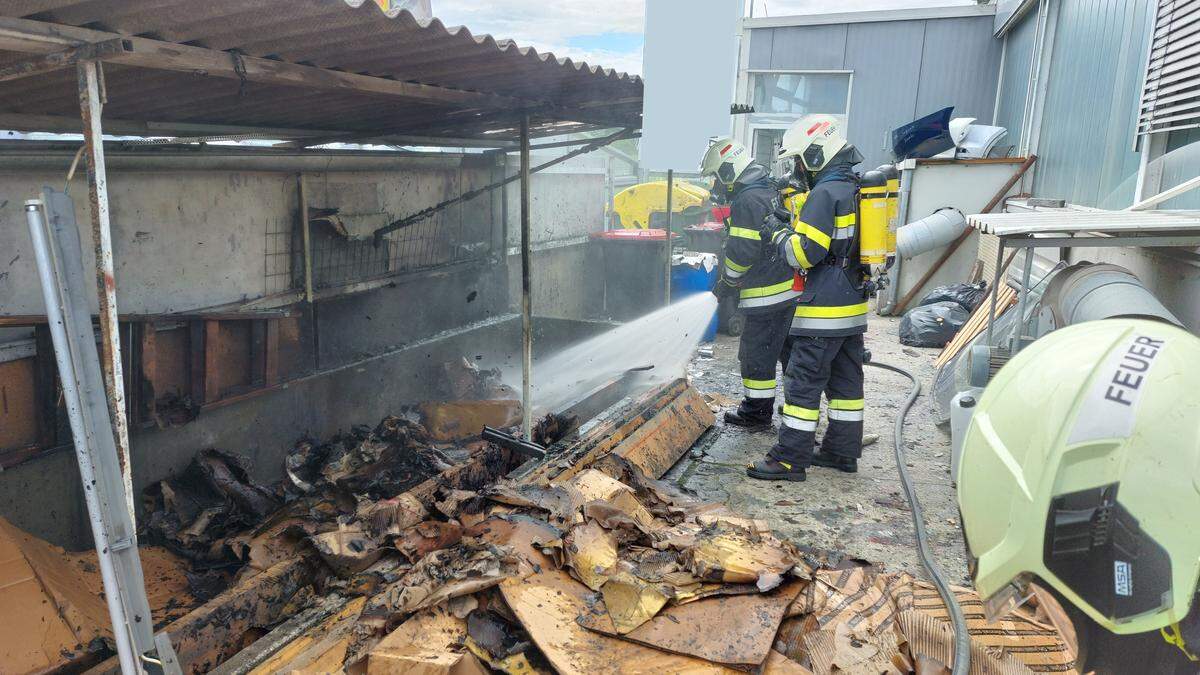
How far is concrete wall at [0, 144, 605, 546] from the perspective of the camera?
13.1 feet

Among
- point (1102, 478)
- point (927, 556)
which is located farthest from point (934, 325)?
point (1102, 478)

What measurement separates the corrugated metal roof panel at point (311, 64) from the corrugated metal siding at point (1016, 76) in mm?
8131

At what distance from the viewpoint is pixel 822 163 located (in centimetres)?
467

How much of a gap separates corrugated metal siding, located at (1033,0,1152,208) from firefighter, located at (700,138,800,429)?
278 centimetres

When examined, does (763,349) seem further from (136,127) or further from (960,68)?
(960,68)

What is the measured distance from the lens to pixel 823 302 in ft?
15.3

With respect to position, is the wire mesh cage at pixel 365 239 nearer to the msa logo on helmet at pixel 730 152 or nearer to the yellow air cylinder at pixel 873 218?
the msa logo on helmet at pixel 730 152

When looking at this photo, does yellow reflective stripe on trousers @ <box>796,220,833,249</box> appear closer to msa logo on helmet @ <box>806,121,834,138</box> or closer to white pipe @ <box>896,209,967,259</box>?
msa logo on helmet @ <box>806,121,834,138</box>

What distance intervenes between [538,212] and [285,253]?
4.01m

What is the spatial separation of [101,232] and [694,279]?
24.7 feet

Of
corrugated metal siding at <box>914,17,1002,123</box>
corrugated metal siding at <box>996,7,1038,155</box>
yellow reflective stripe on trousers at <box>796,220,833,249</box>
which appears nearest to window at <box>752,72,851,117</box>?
corrugated metal siding at <box>914,17,1002,123</box>

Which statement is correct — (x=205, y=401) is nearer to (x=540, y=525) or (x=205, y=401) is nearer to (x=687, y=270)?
(x=540, y=525)

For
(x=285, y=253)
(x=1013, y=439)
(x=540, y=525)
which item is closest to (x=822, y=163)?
(x=540, y=525)

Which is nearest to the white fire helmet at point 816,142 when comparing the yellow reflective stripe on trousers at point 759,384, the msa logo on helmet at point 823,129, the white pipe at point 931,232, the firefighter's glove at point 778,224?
the msa logo on helmet at point 823,129
